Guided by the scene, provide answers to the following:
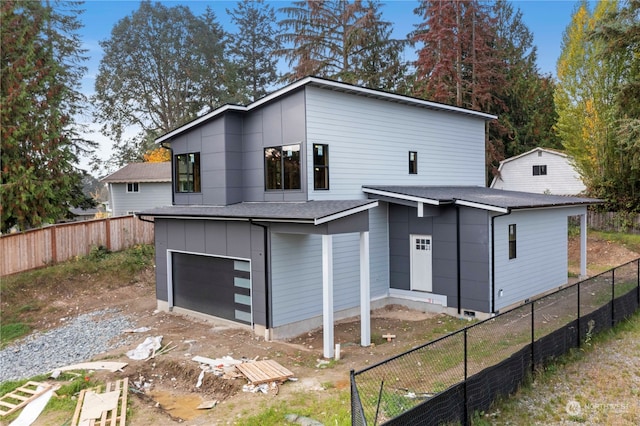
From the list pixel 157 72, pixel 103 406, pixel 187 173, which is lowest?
pixel 103 406

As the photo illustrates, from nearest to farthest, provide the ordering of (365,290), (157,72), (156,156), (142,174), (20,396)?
(20,396), (365,290), (142,174), (157,72), (156,156)

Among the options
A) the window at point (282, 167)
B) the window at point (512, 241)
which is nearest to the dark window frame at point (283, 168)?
the window at point (282, 167)

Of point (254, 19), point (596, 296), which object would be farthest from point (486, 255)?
point (254, 19)

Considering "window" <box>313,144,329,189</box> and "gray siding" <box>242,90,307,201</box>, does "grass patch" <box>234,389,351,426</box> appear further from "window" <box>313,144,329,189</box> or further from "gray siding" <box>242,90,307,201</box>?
"window" <box>313,144,329,189</box>

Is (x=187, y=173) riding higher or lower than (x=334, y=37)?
lower

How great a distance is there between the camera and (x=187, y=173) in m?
14.4

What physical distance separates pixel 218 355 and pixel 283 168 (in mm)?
5182

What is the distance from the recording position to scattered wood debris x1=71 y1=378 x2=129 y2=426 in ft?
22.5

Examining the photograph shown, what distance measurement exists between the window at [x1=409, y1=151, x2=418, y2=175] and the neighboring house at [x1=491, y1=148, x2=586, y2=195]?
1608cm

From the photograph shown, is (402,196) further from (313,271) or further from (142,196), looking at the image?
(142,196)

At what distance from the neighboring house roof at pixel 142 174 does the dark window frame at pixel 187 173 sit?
15.0 metres

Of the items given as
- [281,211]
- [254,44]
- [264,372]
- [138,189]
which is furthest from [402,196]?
[254,44]

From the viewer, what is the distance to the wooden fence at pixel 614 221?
2294 cm

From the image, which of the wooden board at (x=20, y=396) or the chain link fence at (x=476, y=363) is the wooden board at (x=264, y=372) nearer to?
the chain link fence at (x=476, y=363)
